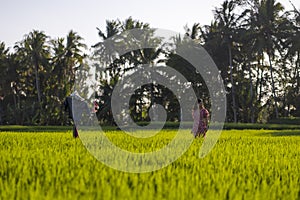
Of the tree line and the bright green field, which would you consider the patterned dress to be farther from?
the tree line

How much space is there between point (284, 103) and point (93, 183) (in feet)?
98.6

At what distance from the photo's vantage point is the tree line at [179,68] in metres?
29.9

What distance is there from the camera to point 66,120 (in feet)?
105

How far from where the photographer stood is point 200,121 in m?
10.7

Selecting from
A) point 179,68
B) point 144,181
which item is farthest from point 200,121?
point 179,68

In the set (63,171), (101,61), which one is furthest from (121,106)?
(63,171)

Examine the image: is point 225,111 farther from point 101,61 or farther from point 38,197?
point 38,197

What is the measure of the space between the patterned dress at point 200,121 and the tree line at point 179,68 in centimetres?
1834

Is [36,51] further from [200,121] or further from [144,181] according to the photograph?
[144,181]

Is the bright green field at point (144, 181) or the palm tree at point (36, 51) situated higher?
the palm tree at point (36, 51)

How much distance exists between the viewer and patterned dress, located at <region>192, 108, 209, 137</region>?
34.8ft

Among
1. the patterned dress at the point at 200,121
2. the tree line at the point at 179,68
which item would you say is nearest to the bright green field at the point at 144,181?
the patterned dress at the point at 200,121

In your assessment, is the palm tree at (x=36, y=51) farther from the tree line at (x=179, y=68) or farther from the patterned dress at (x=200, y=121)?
the patterned dress at (x=200, y=121)

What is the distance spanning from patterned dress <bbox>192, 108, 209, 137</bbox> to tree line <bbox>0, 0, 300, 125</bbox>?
18.3 metres
